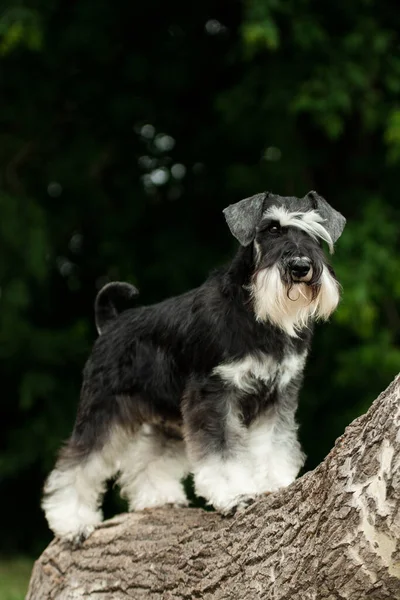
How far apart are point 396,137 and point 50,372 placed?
485 centimetres

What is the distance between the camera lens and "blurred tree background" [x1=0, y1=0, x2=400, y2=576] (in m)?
9.52

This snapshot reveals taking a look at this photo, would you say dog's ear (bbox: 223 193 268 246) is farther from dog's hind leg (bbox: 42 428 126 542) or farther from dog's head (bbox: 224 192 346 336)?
dog's hind leg (bbox: 42 428 126 542)

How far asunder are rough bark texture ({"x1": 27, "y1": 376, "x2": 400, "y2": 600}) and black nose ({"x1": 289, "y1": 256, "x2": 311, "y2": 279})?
2.80 ft

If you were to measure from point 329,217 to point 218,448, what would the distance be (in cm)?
142

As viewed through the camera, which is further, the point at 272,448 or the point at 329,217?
the point at 272,448

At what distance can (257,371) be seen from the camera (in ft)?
16.3

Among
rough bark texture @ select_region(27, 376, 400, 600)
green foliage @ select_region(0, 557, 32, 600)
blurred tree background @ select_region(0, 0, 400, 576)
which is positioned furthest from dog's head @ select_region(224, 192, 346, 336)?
green foliage @ select_region(0, 557, 32, 600)

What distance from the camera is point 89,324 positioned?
11.4 m

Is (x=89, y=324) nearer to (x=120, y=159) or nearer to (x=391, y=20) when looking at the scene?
(x=120, y=159)

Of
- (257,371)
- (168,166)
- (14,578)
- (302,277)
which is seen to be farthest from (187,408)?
(168,166)

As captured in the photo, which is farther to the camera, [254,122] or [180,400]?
[254,122]

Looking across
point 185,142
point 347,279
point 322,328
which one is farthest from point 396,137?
point 185,142

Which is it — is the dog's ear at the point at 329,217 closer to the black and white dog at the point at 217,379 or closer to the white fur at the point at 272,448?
the black and white dog at the point at 217,379

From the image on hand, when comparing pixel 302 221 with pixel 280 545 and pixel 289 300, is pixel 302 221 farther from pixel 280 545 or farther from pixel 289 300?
pixel 280 545
